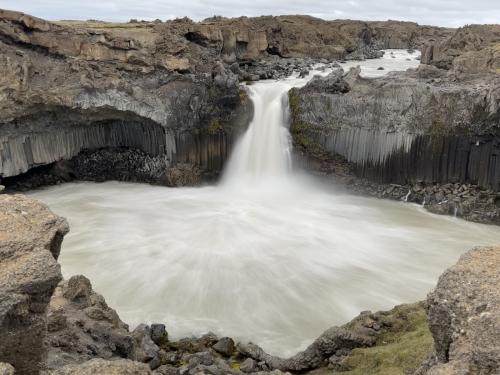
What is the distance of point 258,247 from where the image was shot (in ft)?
52.4

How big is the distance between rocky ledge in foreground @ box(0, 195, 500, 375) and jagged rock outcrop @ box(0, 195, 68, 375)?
11 mm

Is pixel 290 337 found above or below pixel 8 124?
below

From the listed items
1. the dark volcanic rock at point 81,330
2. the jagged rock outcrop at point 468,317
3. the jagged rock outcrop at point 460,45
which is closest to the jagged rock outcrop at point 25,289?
the dark volcanic rock at point 81,330

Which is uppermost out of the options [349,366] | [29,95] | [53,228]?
[29,95]

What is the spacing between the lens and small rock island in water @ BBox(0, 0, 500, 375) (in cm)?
971

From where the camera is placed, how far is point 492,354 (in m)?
4.41

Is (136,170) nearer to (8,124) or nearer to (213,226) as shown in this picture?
(8,124)

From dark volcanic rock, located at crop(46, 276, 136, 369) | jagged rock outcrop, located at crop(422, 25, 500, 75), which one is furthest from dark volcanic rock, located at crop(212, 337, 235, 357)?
jagged rock outcrop, located at crop(422, 25, 500, 75)

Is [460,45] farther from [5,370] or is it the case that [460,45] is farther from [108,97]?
[5,370]

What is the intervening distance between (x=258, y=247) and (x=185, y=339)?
5642 millimetres

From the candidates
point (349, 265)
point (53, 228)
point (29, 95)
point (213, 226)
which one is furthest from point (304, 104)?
point (53, 228)

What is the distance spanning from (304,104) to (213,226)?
8.92m

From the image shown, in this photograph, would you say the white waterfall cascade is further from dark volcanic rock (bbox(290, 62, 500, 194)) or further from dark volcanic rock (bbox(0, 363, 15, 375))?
dark volcanic rock (bbox(0, 363, 15, 375))

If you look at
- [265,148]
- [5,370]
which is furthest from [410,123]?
[5,370]
